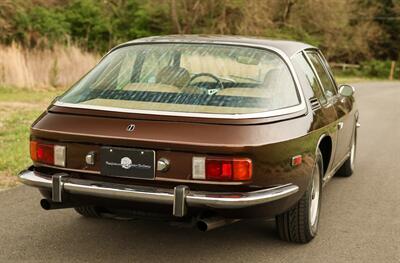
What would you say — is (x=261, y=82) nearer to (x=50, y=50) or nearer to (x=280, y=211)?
(x=280, y=211)

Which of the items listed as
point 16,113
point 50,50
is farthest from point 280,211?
point 50,50

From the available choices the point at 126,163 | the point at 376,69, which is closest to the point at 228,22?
the point at 376,69

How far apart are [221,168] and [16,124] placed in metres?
7.52

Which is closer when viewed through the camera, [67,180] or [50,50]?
[67,180]

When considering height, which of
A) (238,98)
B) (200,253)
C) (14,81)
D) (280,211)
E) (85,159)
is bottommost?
(14,81)

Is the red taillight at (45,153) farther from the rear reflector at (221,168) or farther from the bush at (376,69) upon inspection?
the bush at (376,69)

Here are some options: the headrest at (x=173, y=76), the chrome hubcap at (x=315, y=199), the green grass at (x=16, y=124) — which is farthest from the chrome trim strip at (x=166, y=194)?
the green grass at (x=16, y=124)

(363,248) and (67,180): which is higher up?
(67,180)

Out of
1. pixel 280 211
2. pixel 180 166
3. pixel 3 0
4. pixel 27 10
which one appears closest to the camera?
pixel 180 166

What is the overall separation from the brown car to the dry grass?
42.3ft

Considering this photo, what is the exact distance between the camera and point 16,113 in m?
12.1

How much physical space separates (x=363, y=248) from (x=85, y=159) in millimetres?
2195

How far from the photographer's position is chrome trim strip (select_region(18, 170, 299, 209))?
3.76 meters

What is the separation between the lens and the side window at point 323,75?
5602mm
